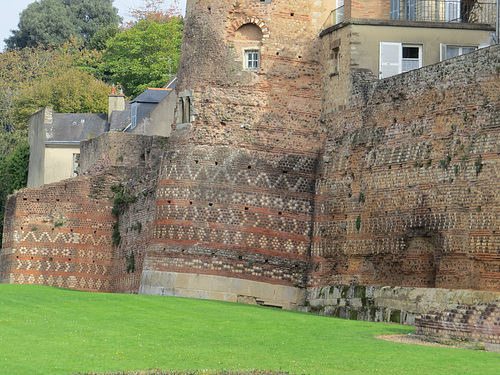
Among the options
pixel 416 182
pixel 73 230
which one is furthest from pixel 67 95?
pixel 416 182

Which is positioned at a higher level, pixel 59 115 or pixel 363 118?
pixel 59 115

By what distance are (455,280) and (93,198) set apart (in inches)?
711

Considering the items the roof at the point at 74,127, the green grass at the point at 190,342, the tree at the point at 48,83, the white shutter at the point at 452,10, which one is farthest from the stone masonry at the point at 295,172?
the tree at the point at 48,83

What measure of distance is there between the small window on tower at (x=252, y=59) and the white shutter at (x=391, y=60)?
4426mm

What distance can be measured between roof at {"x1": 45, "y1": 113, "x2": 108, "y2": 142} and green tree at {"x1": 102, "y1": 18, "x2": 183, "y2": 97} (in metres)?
7.60

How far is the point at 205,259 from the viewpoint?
36.6m

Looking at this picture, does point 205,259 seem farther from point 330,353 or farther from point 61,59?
point 61,59

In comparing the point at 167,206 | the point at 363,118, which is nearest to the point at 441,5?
the point at 363,118

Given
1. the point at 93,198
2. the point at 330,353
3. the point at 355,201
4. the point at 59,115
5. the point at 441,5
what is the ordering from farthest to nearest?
the point at 59,115 → the point at 93,198 → the point at 441,5 → the point at 355,201 → the point at 330,353

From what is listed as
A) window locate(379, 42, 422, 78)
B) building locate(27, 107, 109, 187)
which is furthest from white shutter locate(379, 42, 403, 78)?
building locate(27, 107, 109, 187)

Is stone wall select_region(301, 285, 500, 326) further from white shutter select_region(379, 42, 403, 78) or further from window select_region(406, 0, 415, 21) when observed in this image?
window select_region(406, 0, 415, 21)

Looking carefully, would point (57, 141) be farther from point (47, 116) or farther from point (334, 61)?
point (334, 61)

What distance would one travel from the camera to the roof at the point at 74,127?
205ft

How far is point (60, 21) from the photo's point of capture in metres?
93.1
